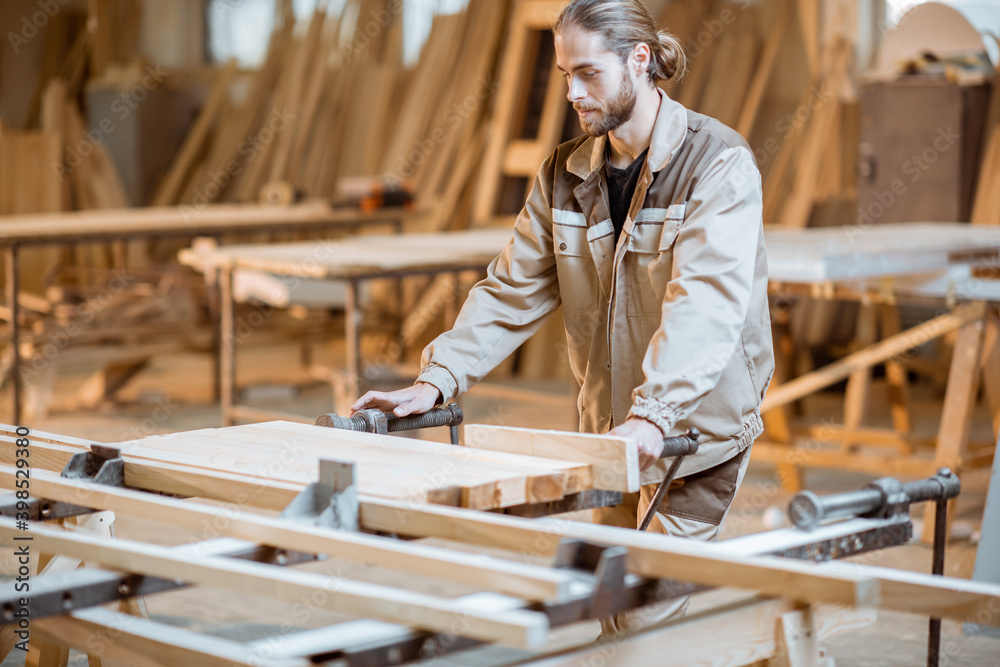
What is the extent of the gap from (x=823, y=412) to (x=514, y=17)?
10.1 feet

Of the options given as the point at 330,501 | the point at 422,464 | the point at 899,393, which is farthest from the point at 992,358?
the point at 330,501

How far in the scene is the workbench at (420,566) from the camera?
138cm

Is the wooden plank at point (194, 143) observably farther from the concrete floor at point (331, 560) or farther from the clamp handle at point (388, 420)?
the clamp handle at point (388, 420)

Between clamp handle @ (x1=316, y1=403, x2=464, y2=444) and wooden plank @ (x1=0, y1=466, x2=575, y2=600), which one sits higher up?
clamp handle @ (x1=316, y1=403, x2=464, y2=444)

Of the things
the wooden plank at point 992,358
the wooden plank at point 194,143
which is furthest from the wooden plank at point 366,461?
the wooden plank at point 194,143

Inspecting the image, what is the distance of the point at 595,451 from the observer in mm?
1813

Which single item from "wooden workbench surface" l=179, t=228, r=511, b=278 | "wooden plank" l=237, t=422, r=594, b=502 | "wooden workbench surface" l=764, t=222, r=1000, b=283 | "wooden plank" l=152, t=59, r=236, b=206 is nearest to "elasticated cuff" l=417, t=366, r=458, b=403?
"wooden plank" l=237, t=422, r=594, b=502

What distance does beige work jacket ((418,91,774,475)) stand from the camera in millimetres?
1998

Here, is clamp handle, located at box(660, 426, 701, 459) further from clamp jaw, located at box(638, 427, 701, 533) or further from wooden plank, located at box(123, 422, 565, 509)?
wooden plank, located at box(123, 422, 565, 509)

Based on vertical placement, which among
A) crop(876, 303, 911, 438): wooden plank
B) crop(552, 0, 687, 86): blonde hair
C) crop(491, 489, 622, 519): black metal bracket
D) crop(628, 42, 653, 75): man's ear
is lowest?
crop(876, 303, 911, 438): wooden plank

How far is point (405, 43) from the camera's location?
30.9 feet

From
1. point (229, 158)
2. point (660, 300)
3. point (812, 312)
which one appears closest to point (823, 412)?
point (812, 312)

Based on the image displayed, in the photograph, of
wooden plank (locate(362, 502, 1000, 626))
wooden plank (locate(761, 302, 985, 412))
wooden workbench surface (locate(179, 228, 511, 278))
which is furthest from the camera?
wooden workbench surface (locate(179, 228, 511, 278))

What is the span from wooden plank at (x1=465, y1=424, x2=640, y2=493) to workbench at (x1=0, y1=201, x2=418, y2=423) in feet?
12.8
